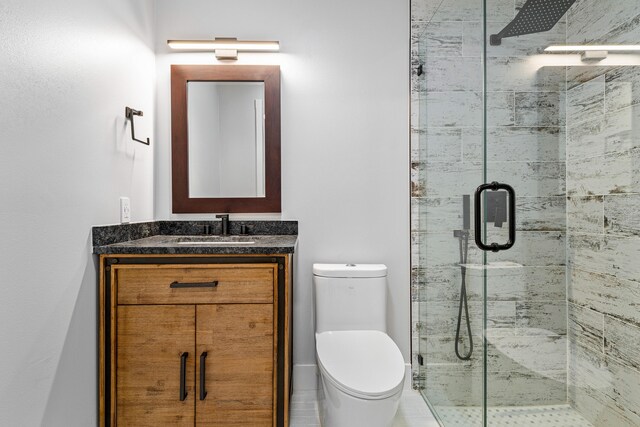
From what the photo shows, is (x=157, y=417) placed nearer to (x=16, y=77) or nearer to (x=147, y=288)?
(x=147, y=288)

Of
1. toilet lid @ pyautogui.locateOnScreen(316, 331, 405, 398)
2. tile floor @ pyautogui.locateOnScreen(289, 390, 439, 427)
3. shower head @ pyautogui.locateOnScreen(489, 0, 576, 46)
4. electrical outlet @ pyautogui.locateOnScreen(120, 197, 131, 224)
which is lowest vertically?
tile floor @ pyautogui.locateOnScreen(289, 390, 439, 427)

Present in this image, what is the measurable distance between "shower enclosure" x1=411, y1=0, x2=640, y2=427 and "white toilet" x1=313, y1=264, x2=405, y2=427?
351mm

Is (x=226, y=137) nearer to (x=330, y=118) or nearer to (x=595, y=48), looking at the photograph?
(x=330, y=118)

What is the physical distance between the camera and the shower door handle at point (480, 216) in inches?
52.2

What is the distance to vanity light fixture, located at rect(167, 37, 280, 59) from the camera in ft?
6.97

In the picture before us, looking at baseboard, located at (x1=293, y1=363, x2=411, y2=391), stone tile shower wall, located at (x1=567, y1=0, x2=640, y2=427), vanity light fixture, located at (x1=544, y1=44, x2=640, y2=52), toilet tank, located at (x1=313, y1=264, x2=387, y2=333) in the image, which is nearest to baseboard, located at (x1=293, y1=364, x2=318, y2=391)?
baseboard, located at (x1=293, y1=363, x2=411, y2=391)

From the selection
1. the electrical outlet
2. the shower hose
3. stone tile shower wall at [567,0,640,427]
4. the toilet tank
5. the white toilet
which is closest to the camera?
stone tile shower wall at [567,0,640,427]

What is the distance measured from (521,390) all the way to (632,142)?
2.81ft

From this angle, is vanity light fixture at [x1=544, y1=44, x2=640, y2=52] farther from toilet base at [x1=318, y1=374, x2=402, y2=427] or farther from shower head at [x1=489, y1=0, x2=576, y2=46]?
toilet base at [x1=318, y1=374, x2=402, y2=427]

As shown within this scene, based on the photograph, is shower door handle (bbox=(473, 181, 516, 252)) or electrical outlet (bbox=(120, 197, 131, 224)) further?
electrical outlet (bbox=(120, 197, 131, 224))

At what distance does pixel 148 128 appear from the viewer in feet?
6.95

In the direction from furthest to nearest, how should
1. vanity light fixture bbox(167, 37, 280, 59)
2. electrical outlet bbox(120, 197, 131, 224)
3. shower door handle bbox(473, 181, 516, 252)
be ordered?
1. vanity light fixture bbox(167, 37, 280, 59)
2. electrical outlet bbox(120, 197, 131, 224)
3. shower door handle bbox(473, 181, 516, 252)

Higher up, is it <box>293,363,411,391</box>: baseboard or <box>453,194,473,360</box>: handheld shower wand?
<box>453,194,473,360</box>: handheld shower wand

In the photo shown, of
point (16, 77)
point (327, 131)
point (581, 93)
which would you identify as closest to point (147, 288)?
point (16, 77)
